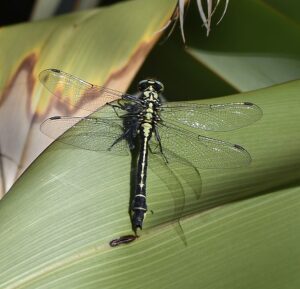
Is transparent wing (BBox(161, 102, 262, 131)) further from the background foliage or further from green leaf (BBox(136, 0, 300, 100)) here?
green leaf (BBox(136, 0, 300, 100))

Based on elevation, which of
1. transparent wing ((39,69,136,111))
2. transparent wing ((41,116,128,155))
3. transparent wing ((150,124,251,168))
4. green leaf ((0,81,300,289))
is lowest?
green leaf ((0,81,300,289))

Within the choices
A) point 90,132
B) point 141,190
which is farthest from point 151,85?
point 141,190

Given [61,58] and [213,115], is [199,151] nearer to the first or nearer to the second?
[213,115]

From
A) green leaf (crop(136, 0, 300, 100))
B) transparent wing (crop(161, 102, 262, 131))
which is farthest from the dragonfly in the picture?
green leaf (crop(136, 0, 300, 100))

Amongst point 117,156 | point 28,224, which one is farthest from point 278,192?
point 28,224

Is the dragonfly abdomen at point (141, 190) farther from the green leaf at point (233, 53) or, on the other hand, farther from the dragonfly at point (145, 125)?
the green leaf at point (233, 53)

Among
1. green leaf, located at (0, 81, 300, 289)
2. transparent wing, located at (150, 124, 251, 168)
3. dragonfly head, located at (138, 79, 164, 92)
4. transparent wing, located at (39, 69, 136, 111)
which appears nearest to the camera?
green leaf, located at (0, 81, 300, 289)
